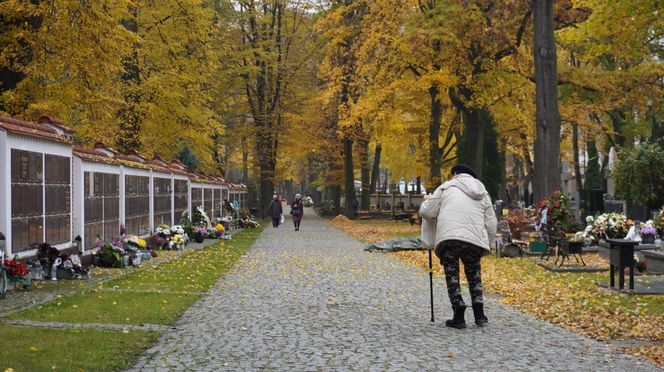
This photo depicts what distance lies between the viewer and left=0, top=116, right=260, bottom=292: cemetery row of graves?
40.0 ft

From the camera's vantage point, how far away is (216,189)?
38.5 m

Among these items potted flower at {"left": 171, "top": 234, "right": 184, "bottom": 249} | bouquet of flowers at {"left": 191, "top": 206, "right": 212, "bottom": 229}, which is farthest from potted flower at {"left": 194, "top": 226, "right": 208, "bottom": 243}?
potted flower at {"left": 171, "top": 234, "right": 184, "bottom": 249}

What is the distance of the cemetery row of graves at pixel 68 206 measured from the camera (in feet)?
40.0

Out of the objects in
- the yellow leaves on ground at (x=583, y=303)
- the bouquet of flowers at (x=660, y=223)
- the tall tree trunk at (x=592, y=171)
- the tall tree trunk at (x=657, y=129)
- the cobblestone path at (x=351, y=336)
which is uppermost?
the tall tree trunk at (x=657, y=129)

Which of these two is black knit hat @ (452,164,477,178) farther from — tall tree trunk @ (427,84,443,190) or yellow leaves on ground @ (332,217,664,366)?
tall tree trunk @ (427,84,443,190)

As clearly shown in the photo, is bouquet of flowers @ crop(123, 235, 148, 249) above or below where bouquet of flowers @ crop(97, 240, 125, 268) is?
above

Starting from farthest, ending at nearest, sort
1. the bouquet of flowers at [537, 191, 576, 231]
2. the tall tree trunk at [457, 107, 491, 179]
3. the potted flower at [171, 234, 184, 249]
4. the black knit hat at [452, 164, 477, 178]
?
the tall tree trunk at [457, 107, 491, 179]
the potted flower at [171, 234, 184, 249]
the bouquet of flowers at [537, 191, 576, 231]
the black knit hat at [452, 164, 477, 178]

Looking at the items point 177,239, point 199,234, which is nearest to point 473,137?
point 199,234

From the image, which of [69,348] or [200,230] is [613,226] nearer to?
[69,348]

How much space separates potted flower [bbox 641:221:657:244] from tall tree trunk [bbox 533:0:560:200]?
6020mm

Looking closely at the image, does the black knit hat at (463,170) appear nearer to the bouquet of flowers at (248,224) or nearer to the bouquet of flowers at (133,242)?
the bouquet of flowers at (133,242)

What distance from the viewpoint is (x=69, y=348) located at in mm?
7383

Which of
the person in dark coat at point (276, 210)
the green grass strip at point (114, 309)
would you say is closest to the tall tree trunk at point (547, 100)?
the green grass strip at point (114, 309)

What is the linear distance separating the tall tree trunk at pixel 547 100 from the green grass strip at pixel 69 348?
16.3 metres
